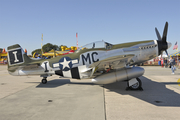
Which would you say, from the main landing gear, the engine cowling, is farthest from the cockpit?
the main landing gear

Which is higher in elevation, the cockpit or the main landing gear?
the cockpit


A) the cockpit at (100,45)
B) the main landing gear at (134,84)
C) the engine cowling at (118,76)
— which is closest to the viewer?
the engine cowling at (118,76)

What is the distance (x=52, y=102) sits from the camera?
452 cm

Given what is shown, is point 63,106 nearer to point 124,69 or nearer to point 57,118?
point 57,118

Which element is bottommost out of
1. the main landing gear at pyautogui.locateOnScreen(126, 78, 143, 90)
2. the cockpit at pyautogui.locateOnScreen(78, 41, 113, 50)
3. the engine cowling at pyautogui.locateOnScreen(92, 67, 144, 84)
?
the main landing gear at pyautogui.locateOnScreen(126, 78, 143, 90)

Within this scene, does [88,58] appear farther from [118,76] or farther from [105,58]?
[118,76]

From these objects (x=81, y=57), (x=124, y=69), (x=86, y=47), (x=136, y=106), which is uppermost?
(x=86, y=47)

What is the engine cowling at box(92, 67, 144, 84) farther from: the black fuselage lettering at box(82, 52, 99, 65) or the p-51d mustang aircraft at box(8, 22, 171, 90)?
the black fuselage lettering at box(82, 52, 99, 65)

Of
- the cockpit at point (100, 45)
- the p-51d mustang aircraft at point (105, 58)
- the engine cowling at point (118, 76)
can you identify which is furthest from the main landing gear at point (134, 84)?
the cockpit at point (100, 45)

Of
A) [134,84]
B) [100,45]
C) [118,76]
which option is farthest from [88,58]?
[134,84]

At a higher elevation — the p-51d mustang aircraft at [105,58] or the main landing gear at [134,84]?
the p-51d mustang aircraft at [105,58]

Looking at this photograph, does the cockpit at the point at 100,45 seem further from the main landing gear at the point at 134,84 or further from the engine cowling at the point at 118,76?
the main landing gear at the point at 134,84

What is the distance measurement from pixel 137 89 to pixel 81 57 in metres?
2.87

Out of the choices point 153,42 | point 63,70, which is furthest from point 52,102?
point 153,42
